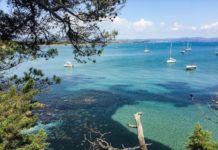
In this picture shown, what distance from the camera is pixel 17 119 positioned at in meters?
16.0

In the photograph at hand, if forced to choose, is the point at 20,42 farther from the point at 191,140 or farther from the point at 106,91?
the point at 106,91

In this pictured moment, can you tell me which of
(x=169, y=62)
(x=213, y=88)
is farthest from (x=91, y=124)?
(x=169, y=62)

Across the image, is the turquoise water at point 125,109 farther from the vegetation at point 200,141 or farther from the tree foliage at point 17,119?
the vegetation at point 200,141

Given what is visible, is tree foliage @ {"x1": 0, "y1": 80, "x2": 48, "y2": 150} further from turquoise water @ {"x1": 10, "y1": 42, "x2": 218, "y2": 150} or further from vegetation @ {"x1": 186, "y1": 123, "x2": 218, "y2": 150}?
vegetation @ {"x1": 186, "y1": 123, "x2": 218, "y2": 150}

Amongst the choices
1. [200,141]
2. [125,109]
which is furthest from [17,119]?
[125,109]

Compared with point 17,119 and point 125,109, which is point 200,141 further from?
point 125,109

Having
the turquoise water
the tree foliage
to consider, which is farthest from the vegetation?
the tree foliage

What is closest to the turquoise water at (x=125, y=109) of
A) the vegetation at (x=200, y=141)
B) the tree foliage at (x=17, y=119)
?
the tree foliage at (x=17, y=119)

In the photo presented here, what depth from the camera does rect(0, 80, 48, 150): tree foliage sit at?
14.4 metres

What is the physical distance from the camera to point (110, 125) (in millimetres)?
39031

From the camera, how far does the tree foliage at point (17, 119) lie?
47.4 ft

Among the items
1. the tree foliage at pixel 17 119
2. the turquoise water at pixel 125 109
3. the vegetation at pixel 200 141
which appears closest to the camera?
the tree foliage at pixel 17 119

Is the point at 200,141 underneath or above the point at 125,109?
above

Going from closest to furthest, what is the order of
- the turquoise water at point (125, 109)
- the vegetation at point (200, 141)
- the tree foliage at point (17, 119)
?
the tree foliage at point (17, 119), the vegetation at point (200, 141), the turquoise water at point (125, 109)
